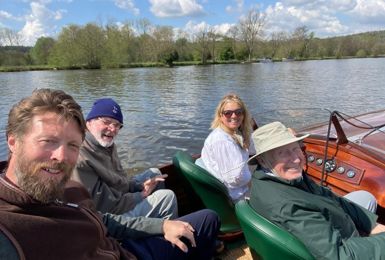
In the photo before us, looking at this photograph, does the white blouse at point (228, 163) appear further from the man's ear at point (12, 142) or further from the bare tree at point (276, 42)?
the bare tree at point (276, 42)

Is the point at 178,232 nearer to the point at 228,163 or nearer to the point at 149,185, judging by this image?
the point at 149,185

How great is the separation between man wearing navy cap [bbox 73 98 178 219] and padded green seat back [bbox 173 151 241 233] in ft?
0.93

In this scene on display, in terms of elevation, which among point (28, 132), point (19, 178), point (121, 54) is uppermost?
point (28, 132)

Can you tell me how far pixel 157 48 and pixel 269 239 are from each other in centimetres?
5961

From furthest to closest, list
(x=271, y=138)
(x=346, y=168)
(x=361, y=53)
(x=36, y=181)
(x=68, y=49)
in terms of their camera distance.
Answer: (x=361, y=53) → (x=68, y=49) → (x=346, y=168) → (x=271, y=138) → (x=36, y=181)

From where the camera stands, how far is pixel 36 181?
134cm

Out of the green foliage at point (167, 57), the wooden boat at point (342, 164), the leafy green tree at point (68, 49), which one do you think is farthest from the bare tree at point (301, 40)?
the wooden boat at point (342, 164)

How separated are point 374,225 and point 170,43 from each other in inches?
2395

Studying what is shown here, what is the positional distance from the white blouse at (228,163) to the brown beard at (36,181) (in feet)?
5.75

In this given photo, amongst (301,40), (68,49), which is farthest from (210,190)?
(301,40)

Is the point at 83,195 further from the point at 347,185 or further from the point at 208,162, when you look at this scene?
the point at 347,185

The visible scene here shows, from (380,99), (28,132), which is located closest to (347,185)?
(28,132)

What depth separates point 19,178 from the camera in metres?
1.34

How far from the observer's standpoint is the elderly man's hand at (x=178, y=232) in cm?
202
